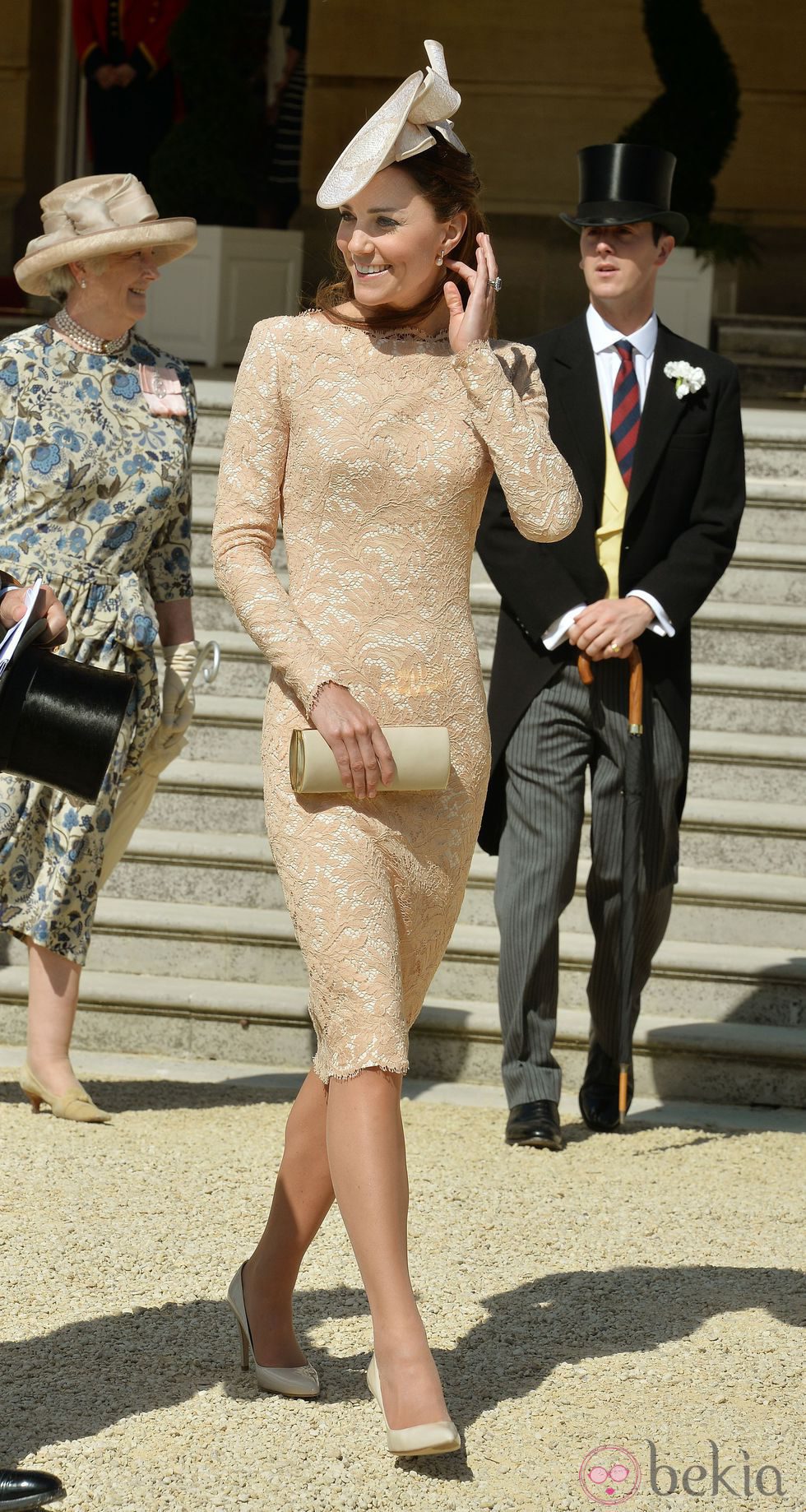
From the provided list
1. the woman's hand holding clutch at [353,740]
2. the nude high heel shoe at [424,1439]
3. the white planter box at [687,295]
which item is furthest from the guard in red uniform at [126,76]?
the nude high heel shoe at [424,1439]

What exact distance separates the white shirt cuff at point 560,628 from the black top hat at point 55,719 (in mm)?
2223

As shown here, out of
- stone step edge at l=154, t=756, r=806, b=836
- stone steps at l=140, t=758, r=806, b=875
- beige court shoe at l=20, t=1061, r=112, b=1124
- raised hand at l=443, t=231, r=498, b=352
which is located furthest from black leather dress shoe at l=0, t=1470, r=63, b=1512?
stone steps at l=140, t=758, r=806, b=875

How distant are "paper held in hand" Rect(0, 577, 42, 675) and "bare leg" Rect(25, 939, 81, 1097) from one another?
2.26 m

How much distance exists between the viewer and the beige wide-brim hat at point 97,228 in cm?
486

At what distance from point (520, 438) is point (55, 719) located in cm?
87

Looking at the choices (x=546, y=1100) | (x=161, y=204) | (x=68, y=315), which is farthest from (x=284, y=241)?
(x=546, y=1100)

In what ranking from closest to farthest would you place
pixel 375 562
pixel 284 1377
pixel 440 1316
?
pixel 375 562 < pixel 284 1377 < pixel 440 1316

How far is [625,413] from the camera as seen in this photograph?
17.0ft

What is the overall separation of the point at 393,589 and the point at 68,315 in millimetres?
2117

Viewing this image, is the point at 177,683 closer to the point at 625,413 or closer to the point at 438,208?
the point at 625,413

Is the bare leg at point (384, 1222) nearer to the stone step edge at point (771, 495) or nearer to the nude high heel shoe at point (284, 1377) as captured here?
the nude high heel shoe at point (284, 1377)

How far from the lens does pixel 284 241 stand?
11617mm

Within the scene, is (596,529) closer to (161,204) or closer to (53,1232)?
(53,1232)

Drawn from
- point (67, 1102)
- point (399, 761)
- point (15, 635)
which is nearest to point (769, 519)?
point (67, 1102)
